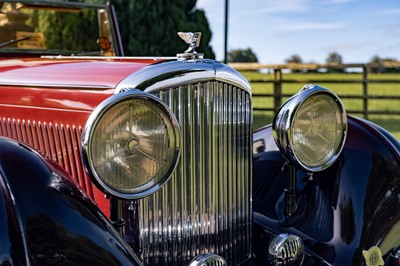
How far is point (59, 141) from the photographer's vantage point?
238cm

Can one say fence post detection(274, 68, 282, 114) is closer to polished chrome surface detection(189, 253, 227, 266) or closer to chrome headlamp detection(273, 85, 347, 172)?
chrome headlamp detection(273, 85, 347, 172)

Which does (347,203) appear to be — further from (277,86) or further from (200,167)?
(277,86)

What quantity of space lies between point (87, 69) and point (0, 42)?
1.26 metres

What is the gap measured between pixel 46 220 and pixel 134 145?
1.47ft

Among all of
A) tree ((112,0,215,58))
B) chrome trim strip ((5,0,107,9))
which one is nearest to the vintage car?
chrome trim strip ((5,0,107,9))

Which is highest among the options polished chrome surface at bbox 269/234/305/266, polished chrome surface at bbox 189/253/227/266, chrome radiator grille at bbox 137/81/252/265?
chrome radiator grille at bbox 137/81/252/265

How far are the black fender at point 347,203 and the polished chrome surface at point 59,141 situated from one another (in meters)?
0.87

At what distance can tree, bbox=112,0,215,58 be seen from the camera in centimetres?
1127

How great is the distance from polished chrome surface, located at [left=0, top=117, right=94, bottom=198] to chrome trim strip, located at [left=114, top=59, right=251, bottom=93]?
0.32 meters

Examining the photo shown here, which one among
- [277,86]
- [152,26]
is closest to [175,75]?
[152,26]

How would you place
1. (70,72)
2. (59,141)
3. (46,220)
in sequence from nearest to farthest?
(46,220), (59,141), (70,72)

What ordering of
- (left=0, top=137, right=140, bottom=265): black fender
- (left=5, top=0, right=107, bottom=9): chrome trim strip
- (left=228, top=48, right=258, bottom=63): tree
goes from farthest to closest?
(left=228, top=48, right=258, bottom=63): tree
(left=5, top=0, right=107, bottom=9): chrome trim strip
(left=0, top=137, right=140, bottom=265): black fender

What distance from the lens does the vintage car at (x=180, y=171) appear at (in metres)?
1.72

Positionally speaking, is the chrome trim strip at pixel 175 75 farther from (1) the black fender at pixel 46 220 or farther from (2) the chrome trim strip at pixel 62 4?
(2) the chrome trim strip at pixel 62 4
